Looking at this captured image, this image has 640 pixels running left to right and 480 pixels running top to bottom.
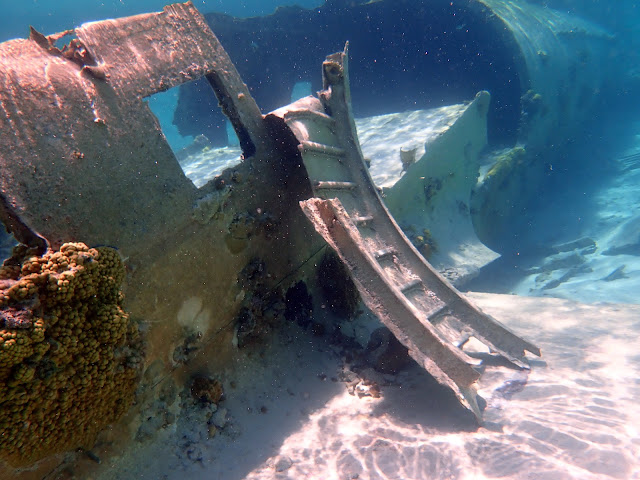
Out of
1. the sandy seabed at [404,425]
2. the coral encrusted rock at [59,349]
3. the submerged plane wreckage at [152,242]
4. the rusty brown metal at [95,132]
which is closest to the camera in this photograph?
the coral encrusted rock at [59,349]

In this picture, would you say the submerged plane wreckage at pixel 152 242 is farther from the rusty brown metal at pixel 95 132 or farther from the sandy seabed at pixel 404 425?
the sandy seabed at pixel 404 425

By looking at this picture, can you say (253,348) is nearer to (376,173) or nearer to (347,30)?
(376,173)

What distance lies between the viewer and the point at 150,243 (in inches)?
126

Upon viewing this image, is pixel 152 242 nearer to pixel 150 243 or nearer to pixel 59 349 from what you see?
pixel 150 243

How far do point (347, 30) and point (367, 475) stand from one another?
15087 mm

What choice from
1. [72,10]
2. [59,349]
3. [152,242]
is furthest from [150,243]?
[72,10]

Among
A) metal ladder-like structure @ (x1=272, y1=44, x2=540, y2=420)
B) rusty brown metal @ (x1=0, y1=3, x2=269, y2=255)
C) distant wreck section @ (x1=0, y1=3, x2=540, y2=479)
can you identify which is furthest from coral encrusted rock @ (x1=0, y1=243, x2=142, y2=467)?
metal ladder-like structure @ (x1=272, y1=44, x2=540, y2=420)

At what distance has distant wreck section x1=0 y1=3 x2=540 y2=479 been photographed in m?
2.43

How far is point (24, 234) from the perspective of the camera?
2.51m

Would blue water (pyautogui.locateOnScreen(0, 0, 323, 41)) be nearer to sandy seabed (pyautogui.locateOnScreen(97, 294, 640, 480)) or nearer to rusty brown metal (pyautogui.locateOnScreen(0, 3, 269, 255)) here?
rusty brown metal (pyautogui.locateOnScreen(0, 3, 269, 255))

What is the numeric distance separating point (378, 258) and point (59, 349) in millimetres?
3151

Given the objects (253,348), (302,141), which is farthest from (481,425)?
(302,141)

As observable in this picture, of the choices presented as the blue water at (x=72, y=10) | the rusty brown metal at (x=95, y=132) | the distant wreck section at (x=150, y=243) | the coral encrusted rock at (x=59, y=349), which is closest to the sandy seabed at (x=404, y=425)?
the distant wreck section at (x=150, y=243)

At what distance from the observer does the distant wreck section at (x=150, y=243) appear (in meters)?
2.43
